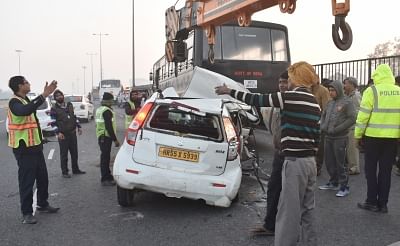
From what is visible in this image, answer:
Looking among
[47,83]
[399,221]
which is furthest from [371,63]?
[47,83]

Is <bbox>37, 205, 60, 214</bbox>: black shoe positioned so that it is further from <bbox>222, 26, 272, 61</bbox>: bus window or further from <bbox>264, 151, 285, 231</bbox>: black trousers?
<bbox>222, 26, 272, 61</bbox>: bus window

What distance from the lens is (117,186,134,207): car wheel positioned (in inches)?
→ 235

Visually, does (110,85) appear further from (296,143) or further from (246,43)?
(296,143)

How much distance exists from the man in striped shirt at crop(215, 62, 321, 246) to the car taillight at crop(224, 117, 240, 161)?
67.8 inches

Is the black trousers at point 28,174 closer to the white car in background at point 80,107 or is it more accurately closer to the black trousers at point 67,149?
the black trousers at point 67,149

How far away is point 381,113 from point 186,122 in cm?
248

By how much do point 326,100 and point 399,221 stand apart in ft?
10.4

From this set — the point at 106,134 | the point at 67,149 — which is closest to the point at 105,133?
the point at 106,134

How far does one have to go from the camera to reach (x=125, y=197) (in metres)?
6.02

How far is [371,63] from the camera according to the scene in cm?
1272

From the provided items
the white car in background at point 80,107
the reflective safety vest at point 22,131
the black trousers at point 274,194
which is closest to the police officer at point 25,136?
the reflective safety vest at point 22,131

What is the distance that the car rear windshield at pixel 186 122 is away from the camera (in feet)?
19.0

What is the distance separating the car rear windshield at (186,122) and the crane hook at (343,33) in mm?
1944

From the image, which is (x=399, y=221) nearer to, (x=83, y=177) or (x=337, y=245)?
(x=337, y=245)
